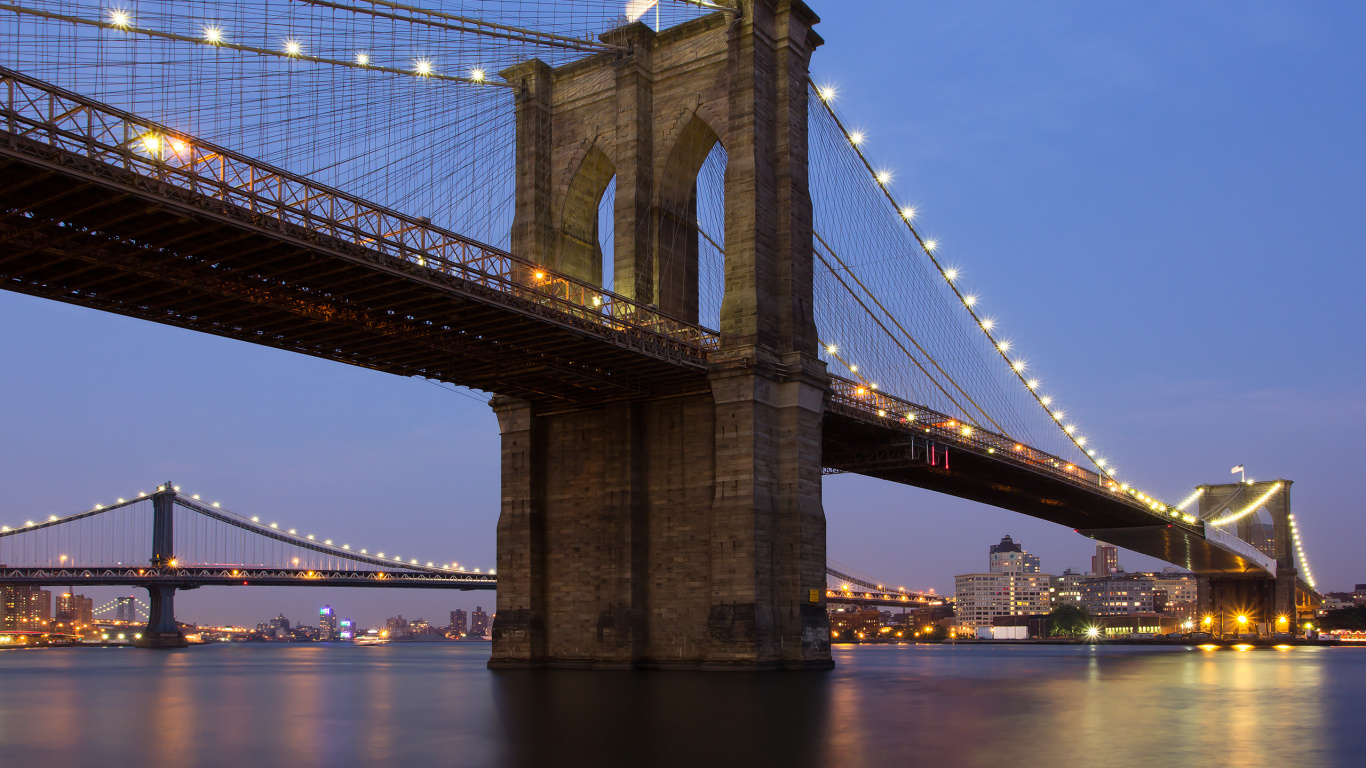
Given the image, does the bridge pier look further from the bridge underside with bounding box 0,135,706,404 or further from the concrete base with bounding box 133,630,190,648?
the bridge underside with bounding box 0,135,706,404

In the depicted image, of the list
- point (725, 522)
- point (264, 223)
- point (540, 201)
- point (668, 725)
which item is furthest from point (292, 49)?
point (668, 725)

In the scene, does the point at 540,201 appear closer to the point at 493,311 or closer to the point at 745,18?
the point at 745,18

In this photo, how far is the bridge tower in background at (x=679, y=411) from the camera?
40500 mm

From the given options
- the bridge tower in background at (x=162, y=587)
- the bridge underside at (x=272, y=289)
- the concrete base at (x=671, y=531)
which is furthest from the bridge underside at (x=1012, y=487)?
the bridge tower in background at (x=162, y=587)

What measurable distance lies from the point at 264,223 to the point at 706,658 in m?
19.9

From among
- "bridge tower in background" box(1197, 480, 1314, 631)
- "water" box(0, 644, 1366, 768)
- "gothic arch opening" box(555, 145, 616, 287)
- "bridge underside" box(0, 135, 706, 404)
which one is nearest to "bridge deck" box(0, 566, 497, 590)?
"bridge tower in background" box(1197, 480, 1314, 631)

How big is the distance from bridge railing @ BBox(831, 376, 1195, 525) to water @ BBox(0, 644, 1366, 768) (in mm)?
14276

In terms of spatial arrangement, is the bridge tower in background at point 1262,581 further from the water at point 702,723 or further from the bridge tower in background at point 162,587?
the bridge tower in background at point 162,587

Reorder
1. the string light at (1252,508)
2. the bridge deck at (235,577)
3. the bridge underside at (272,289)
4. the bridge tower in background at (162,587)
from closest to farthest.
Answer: the bridge underside at (272,289), the bridge deck at (235,577), the string light at (1252,508), the bridge tower in background at (162,587)

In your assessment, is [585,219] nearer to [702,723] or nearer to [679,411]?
[679,411]

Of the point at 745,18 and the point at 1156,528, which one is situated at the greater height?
the point at 745,18

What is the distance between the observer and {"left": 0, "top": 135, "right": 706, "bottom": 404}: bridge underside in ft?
84.2

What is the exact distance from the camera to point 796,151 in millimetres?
43750

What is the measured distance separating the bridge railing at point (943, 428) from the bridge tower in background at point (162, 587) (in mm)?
90335
